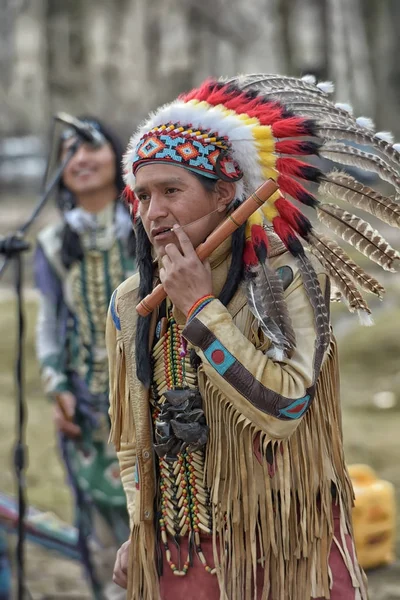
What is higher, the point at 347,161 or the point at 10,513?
the point at 347,161

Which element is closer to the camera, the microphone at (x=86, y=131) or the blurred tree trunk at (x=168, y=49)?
the microphone at (x=86, y=131)

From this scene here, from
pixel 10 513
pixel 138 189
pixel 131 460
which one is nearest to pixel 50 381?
pixel 10 513

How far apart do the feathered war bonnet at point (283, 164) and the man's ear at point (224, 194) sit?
0.06 feet

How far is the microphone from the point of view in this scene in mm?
4456

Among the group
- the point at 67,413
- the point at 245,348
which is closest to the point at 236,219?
the point at 245,348

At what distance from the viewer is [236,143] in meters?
2.48

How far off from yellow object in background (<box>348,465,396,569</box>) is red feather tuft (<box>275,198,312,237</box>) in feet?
9.01

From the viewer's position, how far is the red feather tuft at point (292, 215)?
8.13 ft

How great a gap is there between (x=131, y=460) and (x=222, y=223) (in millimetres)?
759

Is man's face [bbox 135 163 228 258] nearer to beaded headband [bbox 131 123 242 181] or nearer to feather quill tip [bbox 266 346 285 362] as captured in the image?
beaded headband [bbox 131 123 242 181]

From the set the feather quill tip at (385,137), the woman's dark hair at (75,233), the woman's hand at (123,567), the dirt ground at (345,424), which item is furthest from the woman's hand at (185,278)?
the dirt ground at (345,424)

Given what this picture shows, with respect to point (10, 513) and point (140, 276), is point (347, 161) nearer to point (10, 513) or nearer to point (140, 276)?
point (140, 276)

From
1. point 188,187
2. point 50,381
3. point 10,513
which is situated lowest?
point 10,513

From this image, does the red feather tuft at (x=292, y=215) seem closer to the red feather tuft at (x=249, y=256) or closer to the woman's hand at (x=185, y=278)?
the red feather tuft at (x=249, y=256)
